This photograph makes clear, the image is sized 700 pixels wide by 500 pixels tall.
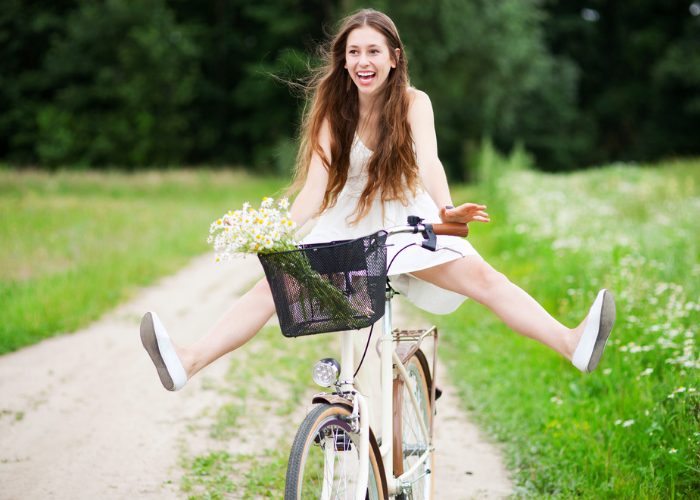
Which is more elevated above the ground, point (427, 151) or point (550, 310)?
point (427, 151)

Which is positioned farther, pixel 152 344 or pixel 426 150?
pixel 426 150

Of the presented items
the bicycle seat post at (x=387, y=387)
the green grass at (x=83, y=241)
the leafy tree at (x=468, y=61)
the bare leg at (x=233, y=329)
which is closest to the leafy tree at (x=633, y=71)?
the leafy tree at (x=468, y=61)

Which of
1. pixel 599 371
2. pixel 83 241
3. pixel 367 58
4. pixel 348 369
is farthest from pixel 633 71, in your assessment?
pixel 348 369

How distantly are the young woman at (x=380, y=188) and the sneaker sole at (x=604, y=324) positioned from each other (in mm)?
16

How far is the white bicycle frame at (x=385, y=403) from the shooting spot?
2.84m

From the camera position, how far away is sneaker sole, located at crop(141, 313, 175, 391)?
2973 millimetres

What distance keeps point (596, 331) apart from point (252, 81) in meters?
33.4

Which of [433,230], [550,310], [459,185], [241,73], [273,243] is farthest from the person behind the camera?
[241,73]

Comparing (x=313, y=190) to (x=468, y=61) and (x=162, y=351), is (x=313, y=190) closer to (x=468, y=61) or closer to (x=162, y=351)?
(x=162, y=351)

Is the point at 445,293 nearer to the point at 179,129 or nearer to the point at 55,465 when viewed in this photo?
the point at 55,465

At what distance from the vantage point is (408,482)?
3.31 metres

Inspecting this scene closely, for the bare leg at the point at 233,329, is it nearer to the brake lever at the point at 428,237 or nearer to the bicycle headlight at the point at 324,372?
the bicycle headlight at the point at 324,372

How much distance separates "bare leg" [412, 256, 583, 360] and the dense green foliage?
2575cm

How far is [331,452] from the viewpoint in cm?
282
